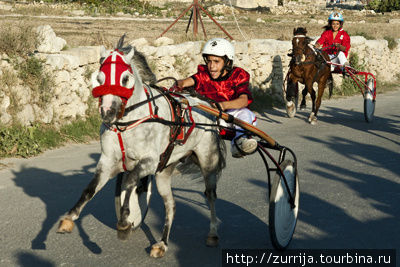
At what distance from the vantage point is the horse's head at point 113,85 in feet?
13.7

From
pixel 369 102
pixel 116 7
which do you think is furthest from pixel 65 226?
pixel 116 7

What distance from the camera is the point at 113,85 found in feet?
13.9

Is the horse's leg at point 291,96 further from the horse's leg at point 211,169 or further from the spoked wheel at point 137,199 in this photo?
the horse's leg at point 211,169

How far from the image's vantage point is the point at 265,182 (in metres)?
7.97

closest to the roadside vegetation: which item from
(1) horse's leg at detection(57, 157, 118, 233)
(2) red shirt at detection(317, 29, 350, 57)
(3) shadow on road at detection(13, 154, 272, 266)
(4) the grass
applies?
(4) the grass

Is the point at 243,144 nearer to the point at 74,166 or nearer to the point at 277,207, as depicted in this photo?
the point at 277,207

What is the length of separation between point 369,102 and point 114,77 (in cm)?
1050

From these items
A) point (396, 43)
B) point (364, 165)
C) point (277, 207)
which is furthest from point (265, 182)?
point (396, 43)

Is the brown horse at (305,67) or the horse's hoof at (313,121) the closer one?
the brown horse at (305,67)

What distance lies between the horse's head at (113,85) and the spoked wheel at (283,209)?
5.64 ft

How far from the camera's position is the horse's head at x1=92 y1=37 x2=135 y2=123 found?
Answer: 13.7 ft

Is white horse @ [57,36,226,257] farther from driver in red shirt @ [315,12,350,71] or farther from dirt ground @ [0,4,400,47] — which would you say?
driver in red shirt @ [315,12,350,71]

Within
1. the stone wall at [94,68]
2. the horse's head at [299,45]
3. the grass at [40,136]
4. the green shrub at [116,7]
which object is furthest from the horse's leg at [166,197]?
the green shrub at [116,7]

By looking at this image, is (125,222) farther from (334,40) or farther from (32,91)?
(334,40)
